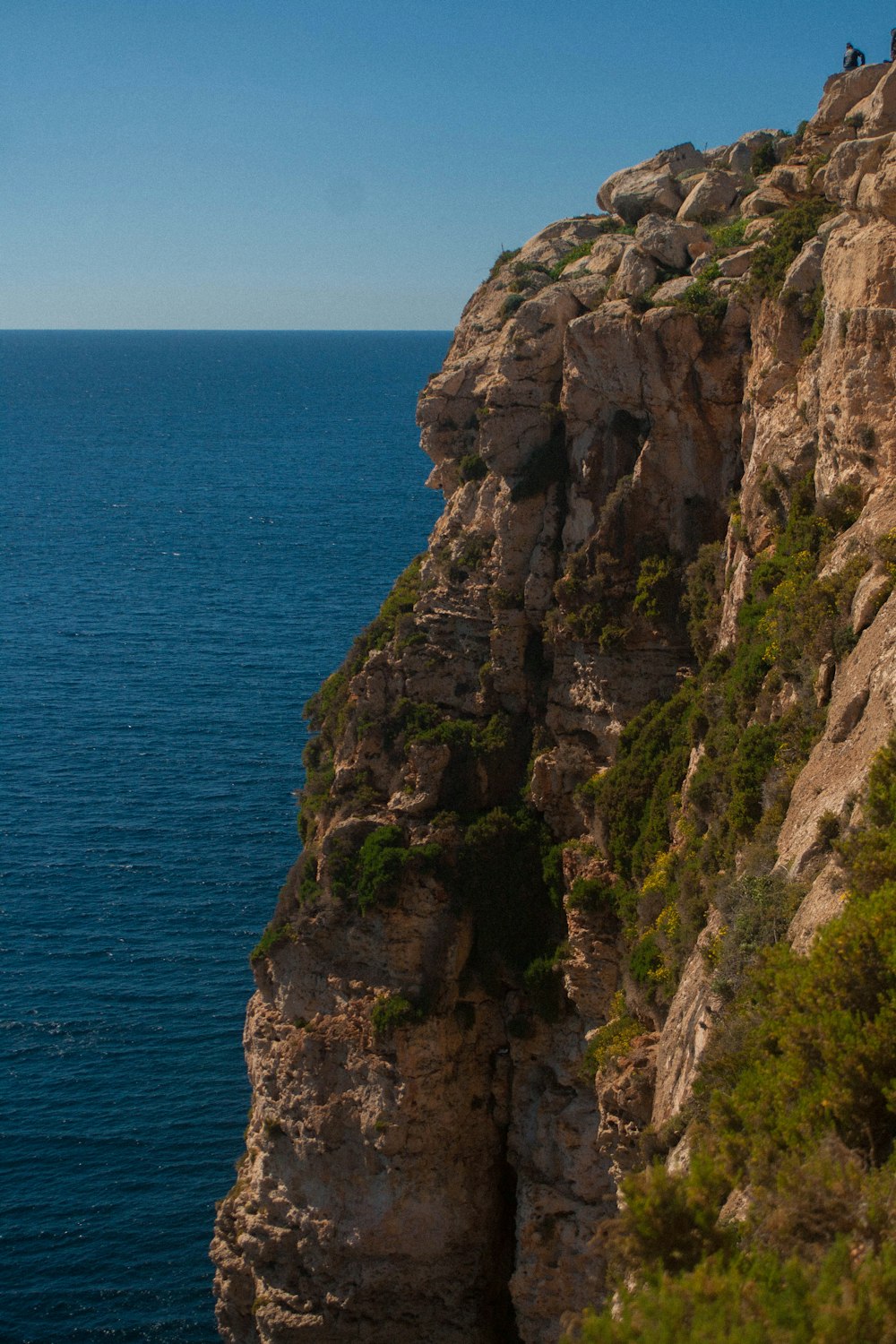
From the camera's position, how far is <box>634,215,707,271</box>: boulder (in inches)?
1446

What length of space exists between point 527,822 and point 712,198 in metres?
18.2

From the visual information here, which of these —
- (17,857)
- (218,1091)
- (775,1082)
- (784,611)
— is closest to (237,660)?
(17,857)

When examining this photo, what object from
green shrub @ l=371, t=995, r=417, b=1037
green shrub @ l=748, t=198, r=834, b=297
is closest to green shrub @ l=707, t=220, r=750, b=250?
green shrub @ l=748, t=198, r=834, b=297

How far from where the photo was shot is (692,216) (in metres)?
38.6

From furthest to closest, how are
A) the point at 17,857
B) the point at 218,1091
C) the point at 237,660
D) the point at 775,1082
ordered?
the point at 237,660 → the point at 17,857 → the point at 218,1091 → the point at 775,1082

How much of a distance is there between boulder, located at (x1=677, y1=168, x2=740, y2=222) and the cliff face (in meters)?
0.13

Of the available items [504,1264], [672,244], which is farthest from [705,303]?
[504,1264]

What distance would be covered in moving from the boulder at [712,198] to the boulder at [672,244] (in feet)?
5.76

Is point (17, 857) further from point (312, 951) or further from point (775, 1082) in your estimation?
point (775, 1082)

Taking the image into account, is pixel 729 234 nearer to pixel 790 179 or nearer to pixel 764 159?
pixel 790 179

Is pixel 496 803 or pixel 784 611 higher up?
pixel 784 611

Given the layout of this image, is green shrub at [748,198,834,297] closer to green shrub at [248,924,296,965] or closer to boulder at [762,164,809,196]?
boulder at [762,164,809,196]

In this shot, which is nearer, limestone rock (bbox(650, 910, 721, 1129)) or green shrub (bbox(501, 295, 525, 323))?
limestone rock (bbox(650, 910, 721, 1129))

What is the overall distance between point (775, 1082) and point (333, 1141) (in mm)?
20096
